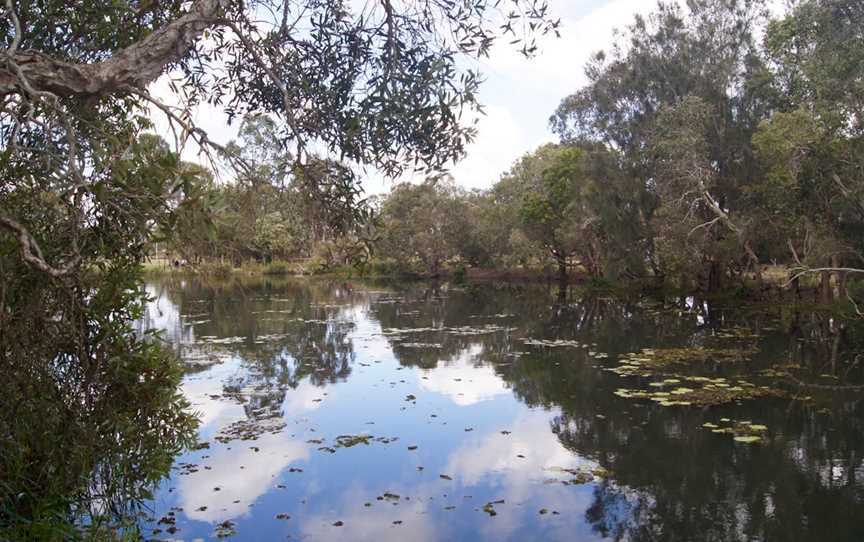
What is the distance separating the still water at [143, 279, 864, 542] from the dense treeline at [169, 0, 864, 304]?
291 cm

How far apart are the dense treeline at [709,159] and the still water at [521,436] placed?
2.91m

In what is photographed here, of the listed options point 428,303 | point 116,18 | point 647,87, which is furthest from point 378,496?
point 647,87

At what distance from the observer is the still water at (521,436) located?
673cm

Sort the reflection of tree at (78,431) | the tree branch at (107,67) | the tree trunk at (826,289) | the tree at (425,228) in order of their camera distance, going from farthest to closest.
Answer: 1. the tree at (425,228)
2. the tree trunk at (826,289)
3. the reflection of tree at (78,431)
4. the tree branch at (107,67)

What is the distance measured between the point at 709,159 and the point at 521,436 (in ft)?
69.4

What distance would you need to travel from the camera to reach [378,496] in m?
7.38

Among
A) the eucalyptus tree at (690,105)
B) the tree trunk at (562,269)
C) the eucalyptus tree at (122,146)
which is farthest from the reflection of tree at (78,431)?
the tree trunk at (562,269)

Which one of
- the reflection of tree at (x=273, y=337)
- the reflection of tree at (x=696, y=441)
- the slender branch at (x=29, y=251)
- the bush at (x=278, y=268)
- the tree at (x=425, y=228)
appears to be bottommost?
the reflection of tree at (x=696, y=441)

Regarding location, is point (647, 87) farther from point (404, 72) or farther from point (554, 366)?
point (404, 72)

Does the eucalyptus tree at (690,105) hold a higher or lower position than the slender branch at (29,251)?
higher

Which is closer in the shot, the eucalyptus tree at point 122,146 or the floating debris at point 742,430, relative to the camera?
the eucalyptus tree at point 122,146

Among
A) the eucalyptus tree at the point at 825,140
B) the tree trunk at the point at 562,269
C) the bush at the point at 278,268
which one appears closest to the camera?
the eucalyptus tree at the point at 825,140

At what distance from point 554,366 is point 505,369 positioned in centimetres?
107

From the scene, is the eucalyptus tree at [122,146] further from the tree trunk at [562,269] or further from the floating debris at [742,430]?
the tree trunk at [562,269]
